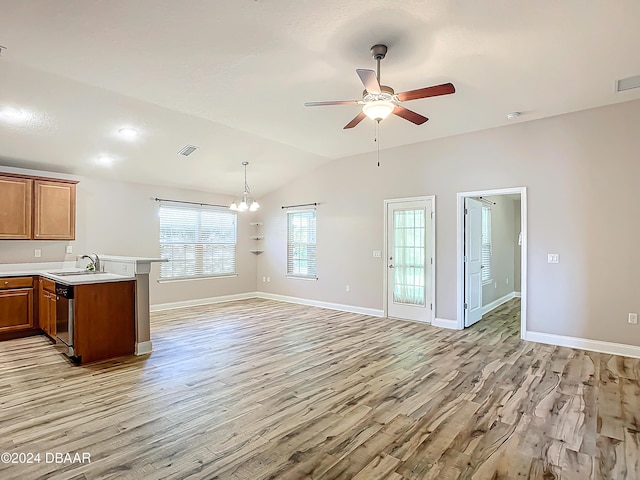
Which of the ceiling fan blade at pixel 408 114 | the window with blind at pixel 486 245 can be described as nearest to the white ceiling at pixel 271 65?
→ the ceiling fan blade at pixel 408 114

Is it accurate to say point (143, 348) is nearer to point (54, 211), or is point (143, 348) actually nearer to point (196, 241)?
point (54, 211)

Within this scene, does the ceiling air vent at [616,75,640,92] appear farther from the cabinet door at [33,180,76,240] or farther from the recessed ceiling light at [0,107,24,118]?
the cabinet door at [33,180,76,240]

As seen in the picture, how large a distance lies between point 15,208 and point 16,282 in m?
1.09

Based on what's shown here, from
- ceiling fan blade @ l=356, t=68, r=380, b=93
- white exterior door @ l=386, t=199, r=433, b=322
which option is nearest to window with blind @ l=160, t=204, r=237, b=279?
white exterior door @ l=386, t=199, r=433, b=322

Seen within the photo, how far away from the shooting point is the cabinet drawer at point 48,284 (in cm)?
459

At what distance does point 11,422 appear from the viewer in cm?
271

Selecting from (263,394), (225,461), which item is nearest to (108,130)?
(263,394)

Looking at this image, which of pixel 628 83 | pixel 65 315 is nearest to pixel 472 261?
pixel 628 83

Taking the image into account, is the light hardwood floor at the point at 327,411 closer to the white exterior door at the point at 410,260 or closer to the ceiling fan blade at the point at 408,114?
the white exterior door at the point at 410,260

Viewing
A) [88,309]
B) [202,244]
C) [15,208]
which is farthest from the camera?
[202,244]

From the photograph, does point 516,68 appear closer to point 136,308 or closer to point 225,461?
point 225,461

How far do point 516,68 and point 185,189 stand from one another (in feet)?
20.8

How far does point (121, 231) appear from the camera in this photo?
22.0ft

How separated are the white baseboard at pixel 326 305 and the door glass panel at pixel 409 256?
0.52 metres
